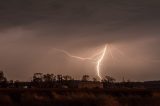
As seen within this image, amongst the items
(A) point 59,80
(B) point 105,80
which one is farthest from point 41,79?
(B) point 105,80

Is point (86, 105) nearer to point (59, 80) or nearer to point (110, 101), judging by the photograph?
point (110, 101)

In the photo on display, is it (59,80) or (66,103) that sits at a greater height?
(59,80)

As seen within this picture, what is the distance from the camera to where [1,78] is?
12850 centimetres

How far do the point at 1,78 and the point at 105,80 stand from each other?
4949 centimetres

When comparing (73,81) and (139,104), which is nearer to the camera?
(139,104)

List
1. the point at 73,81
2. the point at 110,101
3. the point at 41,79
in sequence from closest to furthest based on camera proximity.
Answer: the point at 110,101
the point at 41,79
the point at 73,81

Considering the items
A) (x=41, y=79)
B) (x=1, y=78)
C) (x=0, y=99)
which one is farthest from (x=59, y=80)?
(x=0, y=99)

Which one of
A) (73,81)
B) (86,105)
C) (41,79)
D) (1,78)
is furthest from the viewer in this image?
(73,81)

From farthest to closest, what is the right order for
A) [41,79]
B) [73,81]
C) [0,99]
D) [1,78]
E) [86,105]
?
[73,81] → [41,79] → [1,78] → [0,99] → [86,105]

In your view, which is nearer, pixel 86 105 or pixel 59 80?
pixel 86 105

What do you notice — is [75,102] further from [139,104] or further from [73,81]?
[73,81]

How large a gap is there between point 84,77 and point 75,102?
122111mm

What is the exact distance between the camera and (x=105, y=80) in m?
162

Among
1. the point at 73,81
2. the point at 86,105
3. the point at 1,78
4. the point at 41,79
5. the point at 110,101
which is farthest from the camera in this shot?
the point at 73,81
